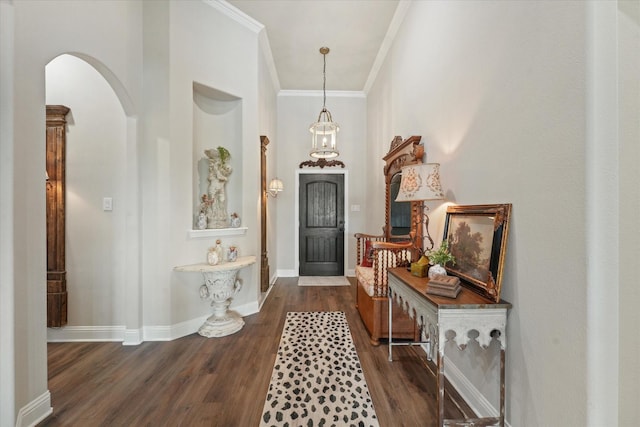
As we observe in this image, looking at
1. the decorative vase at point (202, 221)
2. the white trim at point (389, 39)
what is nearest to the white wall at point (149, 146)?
the decorative vase at point (202, 221)

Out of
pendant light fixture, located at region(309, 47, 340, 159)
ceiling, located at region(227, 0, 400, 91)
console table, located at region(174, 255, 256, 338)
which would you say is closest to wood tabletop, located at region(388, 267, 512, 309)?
console table, located at region(174, 255, 256, 338)

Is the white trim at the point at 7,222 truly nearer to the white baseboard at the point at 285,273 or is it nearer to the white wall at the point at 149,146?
the white wall at the point at 149,146

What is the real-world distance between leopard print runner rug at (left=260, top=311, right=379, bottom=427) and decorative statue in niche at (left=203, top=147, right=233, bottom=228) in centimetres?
149

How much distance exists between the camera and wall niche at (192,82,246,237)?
3.05m

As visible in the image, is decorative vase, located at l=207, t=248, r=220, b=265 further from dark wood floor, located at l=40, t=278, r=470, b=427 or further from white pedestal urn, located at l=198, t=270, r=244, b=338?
dark wood floor, located at l=40, t=278, r=470, b=427

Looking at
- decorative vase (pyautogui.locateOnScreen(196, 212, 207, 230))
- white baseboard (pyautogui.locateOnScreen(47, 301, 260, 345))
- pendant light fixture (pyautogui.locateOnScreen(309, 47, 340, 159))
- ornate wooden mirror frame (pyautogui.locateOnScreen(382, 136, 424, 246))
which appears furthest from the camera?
pendant light fixture (pyautogui.locateOnScreen(309, 47, 340, 159))

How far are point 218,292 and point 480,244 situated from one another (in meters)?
2.43

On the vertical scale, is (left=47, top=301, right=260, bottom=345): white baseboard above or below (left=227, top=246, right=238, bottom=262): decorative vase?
below

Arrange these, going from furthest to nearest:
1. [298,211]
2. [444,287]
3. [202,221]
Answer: [298,211], [202,221], [444,287]

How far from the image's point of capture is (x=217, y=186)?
10.0 ft

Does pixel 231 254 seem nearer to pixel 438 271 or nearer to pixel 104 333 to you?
pixel 104 333

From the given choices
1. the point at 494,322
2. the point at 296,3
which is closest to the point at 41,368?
the point at 494,322

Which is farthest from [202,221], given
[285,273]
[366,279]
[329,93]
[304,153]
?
[329,93]

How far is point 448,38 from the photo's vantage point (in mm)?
2016
